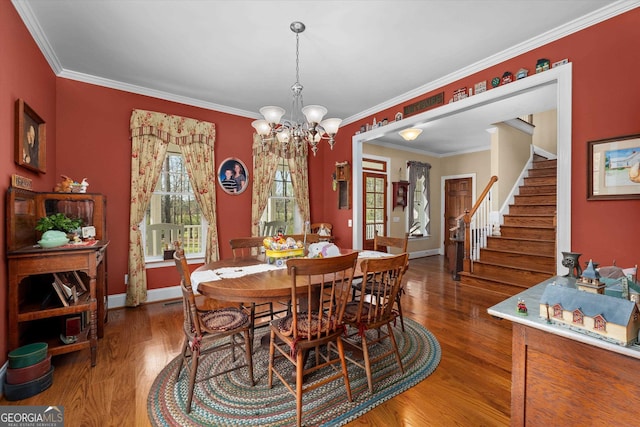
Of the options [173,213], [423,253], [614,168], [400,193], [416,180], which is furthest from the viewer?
[423,253]

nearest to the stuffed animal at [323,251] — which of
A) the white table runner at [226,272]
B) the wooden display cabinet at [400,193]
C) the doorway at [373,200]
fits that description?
the white table runner at [226,272]

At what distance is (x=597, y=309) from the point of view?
1.06 metres

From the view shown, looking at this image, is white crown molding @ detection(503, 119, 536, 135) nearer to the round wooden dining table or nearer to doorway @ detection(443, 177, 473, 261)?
doorway @ detection(443, 177, 473, 261)

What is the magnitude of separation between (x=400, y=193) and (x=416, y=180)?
76 cm

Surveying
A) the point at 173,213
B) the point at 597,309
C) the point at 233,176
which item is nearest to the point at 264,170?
the point at 233,176

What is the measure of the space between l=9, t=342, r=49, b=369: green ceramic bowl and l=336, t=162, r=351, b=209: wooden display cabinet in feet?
13.0

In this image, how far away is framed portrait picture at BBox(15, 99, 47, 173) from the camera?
2.25 meters

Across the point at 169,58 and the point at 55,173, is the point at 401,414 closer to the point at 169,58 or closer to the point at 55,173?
the point at 169,58

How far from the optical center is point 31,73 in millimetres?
2537

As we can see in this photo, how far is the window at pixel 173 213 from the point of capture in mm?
4016

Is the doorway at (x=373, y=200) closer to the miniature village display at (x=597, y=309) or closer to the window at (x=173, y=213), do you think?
the window at (x=173, y=213)

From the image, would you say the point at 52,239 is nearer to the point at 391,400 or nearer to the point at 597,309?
the point at 391,400

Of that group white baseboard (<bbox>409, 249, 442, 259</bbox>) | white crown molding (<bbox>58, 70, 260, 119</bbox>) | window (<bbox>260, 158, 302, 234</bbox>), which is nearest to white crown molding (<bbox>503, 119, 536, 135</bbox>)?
white baseboard (<bbox>409, 249, 442, 259</bbox>)

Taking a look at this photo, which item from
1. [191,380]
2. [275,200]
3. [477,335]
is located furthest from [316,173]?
[191,380]
